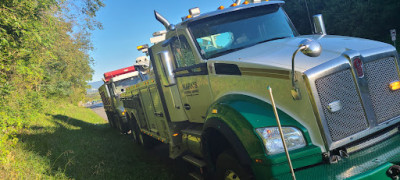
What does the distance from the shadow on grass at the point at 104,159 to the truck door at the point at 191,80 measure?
70.4 inches

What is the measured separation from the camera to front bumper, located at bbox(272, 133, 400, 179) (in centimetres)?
258

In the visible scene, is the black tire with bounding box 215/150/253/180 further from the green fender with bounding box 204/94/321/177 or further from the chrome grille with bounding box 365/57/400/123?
the chrome grille with bounding box 365/57/400/123

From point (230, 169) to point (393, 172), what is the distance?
152 cm

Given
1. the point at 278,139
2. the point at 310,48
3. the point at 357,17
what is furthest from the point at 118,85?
the point at 357,17

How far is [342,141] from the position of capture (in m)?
2.91

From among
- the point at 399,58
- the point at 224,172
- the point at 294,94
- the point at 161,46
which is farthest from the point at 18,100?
the point at 399,58

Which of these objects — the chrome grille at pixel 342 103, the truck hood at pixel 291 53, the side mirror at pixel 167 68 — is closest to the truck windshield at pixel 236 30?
the truck hood at pixel 291 53

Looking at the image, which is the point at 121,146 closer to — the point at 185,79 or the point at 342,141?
the point at 185,79

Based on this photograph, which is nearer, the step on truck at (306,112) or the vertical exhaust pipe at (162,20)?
the step on truck at (306,112)

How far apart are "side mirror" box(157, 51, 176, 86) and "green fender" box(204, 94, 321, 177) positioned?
1594 millimetres

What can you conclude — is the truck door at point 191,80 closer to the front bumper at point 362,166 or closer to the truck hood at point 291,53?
the truck hood at point 291,53

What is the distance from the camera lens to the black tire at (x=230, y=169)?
3146 mm

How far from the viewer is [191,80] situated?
15.5ft

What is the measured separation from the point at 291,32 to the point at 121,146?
7460mm
